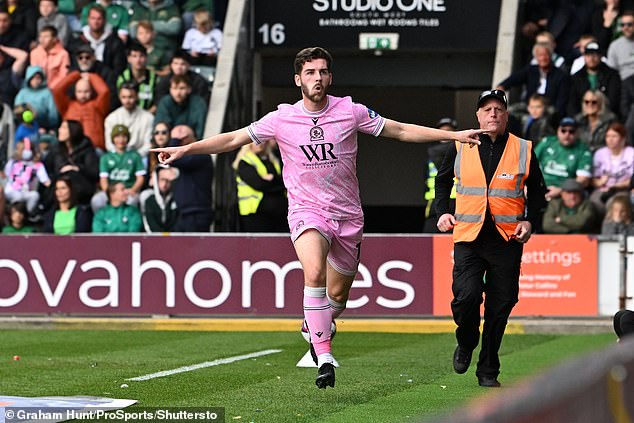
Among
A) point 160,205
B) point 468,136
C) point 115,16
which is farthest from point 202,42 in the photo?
point 468,136

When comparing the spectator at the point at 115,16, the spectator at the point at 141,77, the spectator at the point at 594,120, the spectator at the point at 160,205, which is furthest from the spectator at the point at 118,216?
the spectator at the point at 594,120

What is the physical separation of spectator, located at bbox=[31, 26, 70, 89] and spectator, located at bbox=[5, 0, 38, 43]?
91 centimetres

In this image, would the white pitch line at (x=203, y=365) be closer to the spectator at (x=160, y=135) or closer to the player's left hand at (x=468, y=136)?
the player's left hand at (x=468, y=136)

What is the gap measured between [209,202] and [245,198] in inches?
18.1

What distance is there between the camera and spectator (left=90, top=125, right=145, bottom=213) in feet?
62.7

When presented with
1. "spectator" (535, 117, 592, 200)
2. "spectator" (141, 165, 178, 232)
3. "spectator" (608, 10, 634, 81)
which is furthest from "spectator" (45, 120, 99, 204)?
"spectator" (608, 10, 634, 81)

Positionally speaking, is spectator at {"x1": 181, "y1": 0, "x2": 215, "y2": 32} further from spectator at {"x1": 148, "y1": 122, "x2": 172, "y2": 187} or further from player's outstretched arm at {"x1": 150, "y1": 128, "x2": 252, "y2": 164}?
player's outstretched arm at {"x1": 150, "y1": 128, "x2": 252, "y2": 164}

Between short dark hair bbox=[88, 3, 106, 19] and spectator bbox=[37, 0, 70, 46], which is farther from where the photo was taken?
spectator bbox=[37, 0, 70, 46]

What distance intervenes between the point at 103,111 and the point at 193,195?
301cm

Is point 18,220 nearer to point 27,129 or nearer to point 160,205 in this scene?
point 160,205

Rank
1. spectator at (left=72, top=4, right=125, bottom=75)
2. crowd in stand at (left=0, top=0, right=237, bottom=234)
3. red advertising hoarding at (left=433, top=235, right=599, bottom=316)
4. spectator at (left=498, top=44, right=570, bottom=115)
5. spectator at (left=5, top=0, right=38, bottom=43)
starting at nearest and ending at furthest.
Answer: red advertising hoarding at (left=433, top=235, right=599, bottom=316), crowd in stand at (left=0, top=0, right=237, bottom=234), spectator at (left=498, top=44, right=570, bottom=115), spectator at (left=72, top=4, right=125, bottom=75), spectator at (left=5, top=0, right=38, bottom=43)

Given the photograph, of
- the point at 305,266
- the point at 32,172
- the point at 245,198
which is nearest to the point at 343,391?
the point at 305,266

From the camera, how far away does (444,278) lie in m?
16.8

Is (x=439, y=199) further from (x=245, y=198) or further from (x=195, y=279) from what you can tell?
(x=245, y=198)
